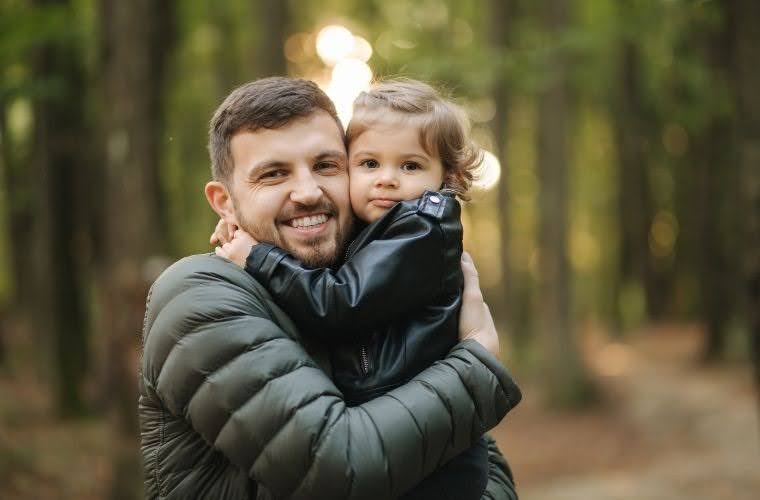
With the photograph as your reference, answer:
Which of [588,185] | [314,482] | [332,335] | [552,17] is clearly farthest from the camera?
[588,185]

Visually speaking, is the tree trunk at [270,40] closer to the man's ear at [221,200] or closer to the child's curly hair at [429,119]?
the child's curly hair at [429,119]

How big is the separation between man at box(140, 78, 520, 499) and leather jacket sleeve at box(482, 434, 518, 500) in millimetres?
488

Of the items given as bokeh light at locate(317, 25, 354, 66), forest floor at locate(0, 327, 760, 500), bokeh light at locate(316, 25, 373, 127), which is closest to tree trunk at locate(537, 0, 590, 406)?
forest floor at locate(0, 327, 760, 500)

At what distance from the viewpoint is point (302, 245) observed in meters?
2.22

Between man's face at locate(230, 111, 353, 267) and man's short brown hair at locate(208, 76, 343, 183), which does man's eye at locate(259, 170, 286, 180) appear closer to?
man's face at locate(230, 111, 353, 267)

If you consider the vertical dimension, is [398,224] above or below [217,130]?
below

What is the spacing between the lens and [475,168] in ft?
8.90

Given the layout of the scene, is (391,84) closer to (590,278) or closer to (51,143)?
(51,143)

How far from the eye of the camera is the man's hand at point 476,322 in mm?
2197

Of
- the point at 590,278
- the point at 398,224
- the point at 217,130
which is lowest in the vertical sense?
the point at 590,278

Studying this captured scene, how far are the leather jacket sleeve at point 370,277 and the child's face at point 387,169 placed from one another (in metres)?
0.23

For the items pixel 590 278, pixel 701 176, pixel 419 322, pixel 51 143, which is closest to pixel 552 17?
pixel 701 176

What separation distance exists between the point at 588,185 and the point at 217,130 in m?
25.5

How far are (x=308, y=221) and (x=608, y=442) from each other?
1070 centimetres
